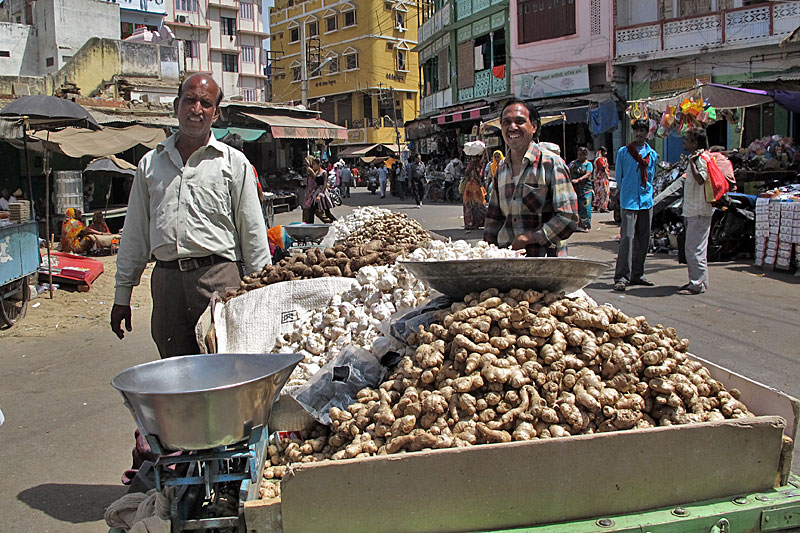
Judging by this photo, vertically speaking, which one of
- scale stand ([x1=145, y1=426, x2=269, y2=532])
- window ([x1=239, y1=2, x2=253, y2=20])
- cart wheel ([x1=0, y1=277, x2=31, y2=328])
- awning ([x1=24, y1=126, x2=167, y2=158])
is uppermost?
window ([x1=239, y1=2, x2=253, y2=20])

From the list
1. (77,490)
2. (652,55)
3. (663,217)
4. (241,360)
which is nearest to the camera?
(241,360)

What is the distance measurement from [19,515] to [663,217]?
34.6ft

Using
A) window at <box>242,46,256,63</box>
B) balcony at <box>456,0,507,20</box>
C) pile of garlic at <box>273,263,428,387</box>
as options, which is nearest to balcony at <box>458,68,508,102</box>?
balcony at <box>456,0,507,20</box>

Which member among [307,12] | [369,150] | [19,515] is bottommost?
[19,515]

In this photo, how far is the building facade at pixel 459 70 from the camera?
2711cm

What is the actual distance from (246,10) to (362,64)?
14245 mm

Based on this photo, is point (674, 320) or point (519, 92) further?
point (519, 92)

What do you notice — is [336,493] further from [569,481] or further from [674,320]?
[674,320]

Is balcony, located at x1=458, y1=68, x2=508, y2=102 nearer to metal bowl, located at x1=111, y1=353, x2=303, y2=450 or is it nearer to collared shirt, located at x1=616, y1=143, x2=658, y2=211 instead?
collared shirt, located at x1=616, y1=143, x2=658, y2=211

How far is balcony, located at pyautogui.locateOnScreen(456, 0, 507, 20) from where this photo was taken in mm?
27578

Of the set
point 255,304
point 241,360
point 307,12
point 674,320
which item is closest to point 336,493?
point 241,360

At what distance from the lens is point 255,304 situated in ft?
11.6

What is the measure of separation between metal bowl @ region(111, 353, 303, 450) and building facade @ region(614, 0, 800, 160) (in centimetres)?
1709

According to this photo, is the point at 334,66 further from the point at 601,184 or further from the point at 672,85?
the point at 601,184
